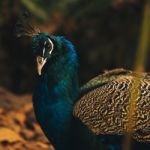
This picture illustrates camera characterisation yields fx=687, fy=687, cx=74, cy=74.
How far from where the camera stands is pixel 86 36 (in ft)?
24.1

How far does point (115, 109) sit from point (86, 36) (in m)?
3.90

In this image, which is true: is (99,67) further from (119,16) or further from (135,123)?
(135,123)

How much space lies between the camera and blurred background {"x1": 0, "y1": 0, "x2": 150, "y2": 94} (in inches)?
273

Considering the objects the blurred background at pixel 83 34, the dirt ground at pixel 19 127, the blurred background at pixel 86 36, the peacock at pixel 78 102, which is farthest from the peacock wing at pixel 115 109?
the blurred background at pixel 86 36

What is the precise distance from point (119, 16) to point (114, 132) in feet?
13.1

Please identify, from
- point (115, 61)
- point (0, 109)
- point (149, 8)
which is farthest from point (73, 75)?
point (115, 61)

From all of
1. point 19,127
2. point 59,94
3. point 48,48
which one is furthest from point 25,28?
point 19,127

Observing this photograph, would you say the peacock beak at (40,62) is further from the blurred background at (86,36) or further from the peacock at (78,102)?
the blurred background at (86,36)

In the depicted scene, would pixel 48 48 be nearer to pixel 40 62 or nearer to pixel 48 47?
pixel 48 47

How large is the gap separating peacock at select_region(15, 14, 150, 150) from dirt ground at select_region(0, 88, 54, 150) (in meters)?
0.58

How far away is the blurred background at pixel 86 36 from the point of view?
22.8 feet

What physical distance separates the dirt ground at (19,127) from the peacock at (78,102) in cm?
58

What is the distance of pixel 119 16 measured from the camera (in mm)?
7336

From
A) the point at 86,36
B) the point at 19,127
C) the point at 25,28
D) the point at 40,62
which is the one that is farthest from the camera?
the point at 86,36
